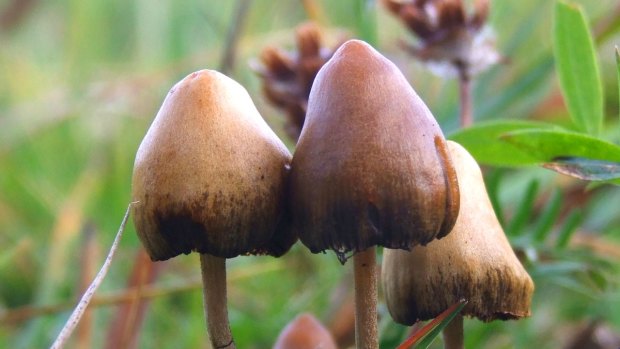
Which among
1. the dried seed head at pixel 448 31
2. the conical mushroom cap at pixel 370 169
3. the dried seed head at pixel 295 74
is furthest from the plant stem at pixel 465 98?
the conical mushroom cap at pixel 370 169

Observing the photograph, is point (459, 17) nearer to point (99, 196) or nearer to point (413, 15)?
point (413, 15)

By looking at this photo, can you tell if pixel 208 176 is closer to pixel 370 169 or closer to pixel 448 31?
pixel 370 169

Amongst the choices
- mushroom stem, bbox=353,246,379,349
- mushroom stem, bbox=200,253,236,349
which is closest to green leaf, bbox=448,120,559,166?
mushroom stem, bbox=353,246,379,349

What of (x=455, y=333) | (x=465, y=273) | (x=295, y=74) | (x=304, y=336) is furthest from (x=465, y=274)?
(x=295, y=74)

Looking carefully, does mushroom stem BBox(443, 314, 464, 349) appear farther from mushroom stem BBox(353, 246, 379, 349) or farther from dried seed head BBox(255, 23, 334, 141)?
dried seed head BBox(255, 23, 334, 141)

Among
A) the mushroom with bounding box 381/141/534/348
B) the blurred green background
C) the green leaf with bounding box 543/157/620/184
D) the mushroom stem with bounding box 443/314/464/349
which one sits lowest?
the blurred green background

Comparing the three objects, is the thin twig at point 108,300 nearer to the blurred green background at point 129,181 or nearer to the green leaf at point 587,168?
the blurred green background at point 129,181

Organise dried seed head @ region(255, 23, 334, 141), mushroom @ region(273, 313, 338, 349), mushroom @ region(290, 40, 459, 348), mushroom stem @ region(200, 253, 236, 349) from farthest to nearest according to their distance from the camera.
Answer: dried seed head @ region(255, 23, 334, 141)
mushroom @ region(273, 313, 338, 349)
mushroom stem @ region(200, 253, 236, 349)
mushroom @ region(290, 40, 459, 348)
